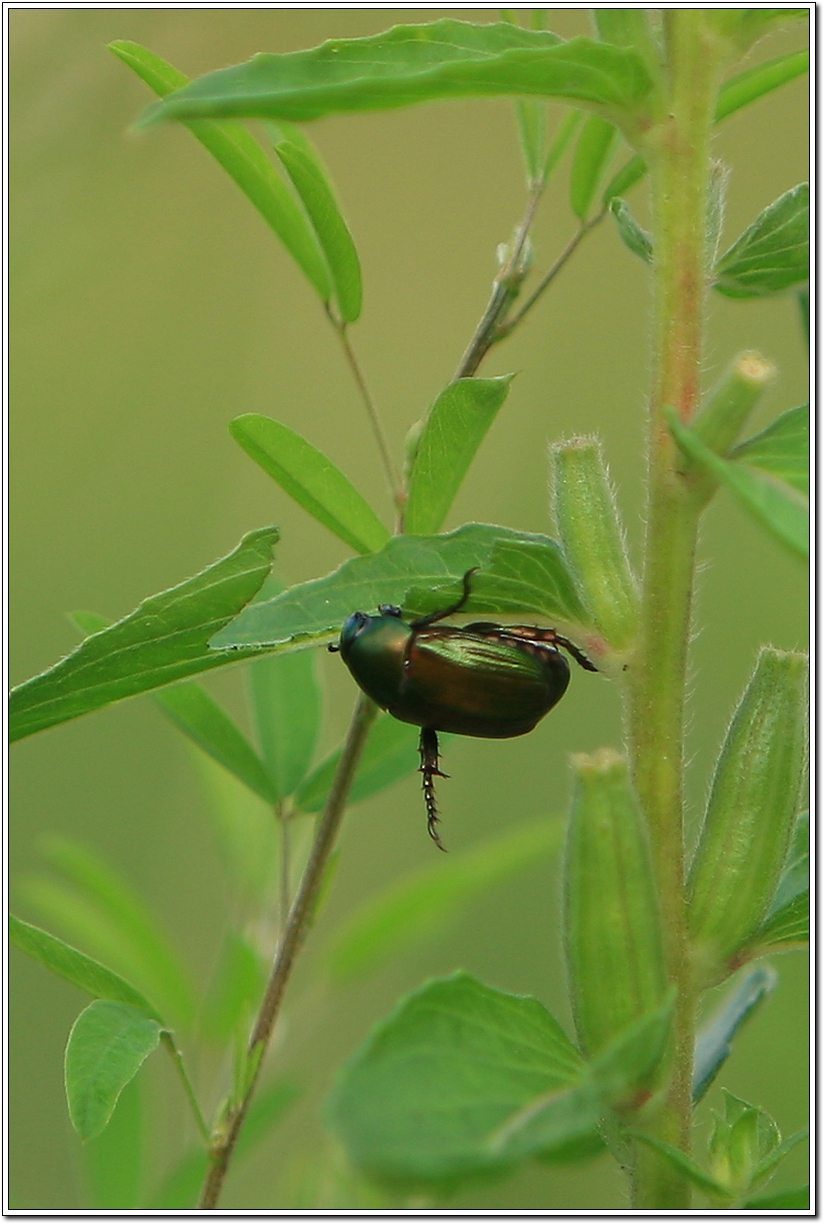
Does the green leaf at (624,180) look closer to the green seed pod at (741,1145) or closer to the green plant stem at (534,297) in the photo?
the green plant stem at (534,297)

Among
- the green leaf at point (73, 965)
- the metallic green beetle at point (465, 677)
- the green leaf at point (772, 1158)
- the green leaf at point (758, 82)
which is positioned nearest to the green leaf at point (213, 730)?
the metallic green beetle at point (465, 677)

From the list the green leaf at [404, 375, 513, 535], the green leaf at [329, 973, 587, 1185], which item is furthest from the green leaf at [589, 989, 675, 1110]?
the green leaf at [404, 375, 513, 535]

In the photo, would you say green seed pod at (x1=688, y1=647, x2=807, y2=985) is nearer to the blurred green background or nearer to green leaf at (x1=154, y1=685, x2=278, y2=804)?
green leaf at (x1=154, y1=685, x2=278, y2=804)

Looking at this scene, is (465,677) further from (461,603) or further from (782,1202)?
(782,1202)

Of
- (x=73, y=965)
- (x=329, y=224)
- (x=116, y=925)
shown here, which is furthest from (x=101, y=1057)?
(x=116, y=925)

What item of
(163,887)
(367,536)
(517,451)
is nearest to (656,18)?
(367,536)
